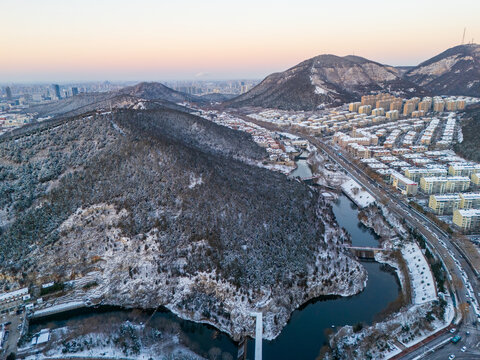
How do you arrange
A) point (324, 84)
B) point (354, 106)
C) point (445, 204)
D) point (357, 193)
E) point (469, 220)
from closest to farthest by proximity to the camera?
point (469, 220), point (445, 204), point (357, 193), point (354, 106), point (324, 84)

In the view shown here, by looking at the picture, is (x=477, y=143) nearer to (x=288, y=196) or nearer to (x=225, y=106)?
(x=288, y=196)

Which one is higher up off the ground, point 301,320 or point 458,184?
point 458,184

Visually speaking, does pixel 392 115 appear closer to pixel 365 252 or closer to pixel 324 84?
pixel 324 84

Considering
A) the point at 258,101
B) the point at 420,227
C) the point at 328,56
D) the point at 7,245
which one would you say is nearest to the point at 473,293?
the point at 420,227

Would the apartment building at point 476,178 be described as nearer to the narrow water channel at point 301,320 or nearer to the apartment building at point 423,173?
the apartment building at point 423,173

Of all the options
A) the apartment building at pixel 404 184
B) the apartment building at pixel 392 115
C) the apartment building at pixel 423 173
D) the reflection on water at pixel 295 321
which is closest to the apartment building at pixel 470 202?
the apartment building at pixel 404 184

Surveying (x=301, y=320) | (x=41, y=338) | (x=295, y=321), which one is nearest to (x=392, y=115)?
(x=301, y=320)
